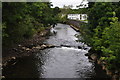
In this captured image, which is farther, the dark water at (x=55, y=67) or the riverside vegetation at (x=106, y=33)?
the dark water at (x=55, y=67)

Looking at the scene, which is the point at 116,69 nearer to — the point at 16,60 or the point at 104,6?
the point at 104,6

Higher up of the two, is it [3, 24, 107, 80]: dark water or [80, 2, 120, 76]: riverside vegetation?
[80, 2, 120, 76]: riverside vegetation

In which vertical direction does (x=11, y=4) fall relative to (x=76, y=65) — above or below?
above

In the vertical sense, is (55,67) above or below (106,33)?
below

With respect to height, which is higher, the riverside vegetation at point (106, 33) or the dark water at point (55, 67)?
the riverside vegetation at point (106, 33)

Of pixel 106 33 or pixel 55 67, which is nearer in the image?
pixel 106 33

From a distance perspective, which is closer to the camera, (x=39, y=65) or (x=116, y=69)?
(x=116, y=69)

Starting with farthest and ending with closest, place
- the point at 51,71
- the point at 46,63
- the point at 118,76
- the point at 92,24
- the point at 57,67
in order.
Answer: the point at 92,24 → the point at 46,63 → the point at 57,67 → the point at 51,71 → the point at 118,76

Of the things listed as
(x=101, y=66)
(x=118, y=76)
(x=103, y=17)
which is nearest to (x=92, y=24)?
(x=103, y=17)

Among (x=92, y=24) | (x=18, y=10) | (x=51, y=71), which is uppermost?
(x=18, y=10)

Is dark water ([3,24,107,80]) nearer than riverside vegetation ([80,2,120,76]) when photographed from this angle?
No

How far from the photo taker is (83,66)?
1734 cm

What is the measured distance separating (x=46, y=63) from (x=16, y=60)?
315 cm

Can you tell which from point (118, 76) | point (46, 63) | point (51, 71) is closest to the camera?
point (118, 76)
